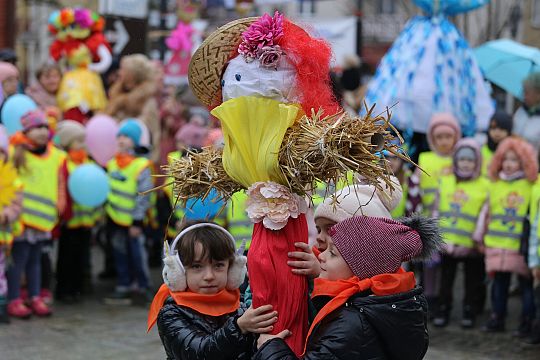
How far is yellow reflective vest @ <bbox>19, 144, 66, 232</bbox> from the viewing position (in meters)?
7.36

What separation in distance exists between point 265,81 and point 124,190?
17.6ft

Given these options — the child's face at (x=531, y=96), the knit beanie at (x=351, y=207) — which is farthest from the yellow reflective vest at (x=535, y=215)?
the knit beanie at (x=351, y=207)

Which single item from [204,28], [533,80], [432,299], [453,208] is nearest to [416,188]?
[453,208]

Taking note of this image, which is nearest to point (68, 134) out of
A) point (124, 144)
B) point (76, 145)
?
point (76, 145)

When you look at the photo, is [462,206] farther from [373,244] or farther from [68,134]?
[373,244]

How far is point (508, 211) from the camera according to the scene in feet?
23.2

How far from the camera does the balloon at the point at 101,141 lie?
845cm

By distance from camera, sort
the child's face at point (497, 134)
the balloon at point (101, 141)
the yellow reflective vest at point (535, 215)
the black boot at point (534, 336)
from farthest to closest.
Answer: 1. the balloon at point (101, 141)
2. the child's face at point (497, 134)
3. the black boot at point (534, 336)
4. the yellow reflective vest at point (535, 215)

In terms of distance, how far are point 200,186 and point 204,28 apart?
13.0 meters

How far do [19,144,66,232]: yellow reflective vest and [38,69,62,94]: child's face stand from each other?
102 inches

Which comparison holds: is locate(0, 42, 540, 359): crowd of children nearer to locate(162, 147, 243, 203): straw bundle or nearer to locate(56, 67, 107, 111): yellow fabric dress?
locate(56, 67, 107, 111): yellow fabric dress

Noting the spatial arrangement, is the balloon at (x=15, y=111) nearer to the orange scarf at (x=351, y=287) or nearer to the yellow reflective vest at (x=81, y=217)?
the yellow reflective vest at (x=81, y=217)

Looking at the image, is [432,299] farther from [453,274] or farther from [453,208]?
[453,208]

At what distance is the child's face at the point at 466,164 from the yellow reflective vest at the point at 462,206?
0.10 metres
